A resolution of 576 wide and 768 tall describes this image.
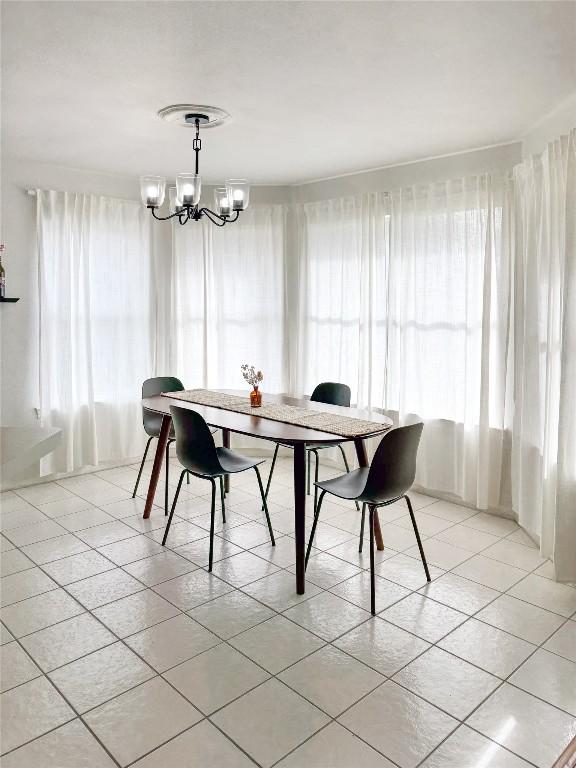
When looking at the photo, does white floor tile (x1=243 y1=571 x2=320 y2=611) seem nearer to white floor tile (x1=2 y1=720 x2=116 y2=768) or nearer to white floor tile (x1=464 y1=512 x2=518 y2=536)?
white floor tile (x1=2 y1=720 x2=116 y2=768)

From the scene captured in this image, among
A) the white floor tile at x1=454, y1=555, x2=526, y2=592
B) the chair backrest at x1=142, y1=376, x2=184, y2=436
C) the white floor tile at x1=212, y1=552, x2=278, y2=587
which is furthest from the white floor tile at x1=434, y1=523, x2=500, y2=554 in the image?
the chair backrest at x1=142, y1=376, x2=184, y2=436

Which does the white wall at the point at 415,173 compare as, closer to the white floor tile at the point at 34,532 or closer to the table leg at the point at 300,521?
the table leg at the point at 300,521

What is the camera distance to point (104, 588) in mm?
3076

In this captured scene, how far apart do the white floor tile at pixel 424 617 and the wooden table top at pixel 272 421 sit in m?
0.84

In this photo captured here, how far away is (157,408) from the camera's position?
3857 millimetres

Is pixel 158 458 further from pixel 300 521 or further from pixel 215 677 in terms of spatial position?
pixel 215 677

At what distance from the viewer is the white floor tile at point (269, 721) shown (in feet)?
6.54

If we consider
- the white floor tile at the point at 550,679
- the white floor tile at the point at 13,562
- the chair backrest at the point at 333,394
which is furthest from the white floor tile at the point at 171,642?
the chair backrest at the point at 333,394

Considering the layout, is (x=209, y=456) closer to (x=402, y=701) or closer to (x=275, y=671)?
(x=275, y=671)

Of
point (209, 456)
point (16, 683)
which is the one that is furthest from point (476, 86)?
point (16, 683)

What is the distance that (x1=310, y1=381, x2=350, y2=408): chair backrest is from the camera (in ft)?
14.1

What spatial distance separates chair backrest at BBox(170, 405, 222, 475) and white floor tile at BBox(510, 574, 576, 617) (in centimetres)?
169

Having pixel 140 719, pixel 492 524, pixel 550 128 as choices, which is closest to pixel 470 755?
pixel 140 719

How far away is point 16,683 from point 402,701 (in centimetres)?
145
